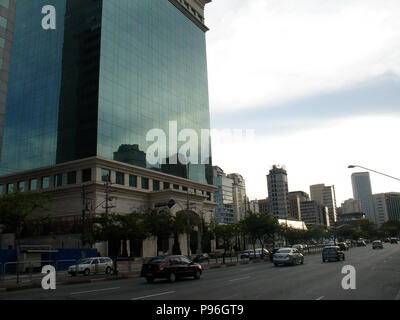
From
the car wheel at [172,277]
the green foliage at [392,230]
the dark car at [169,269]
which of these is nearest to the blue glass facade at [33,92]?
the dark car at [169,269]

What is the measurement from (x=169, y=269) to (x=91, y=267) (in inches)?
583

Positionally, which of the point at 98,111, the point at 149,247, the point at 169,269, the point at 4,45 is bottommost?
the point at 169,269

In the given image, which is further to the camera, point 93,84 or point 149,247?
point 149,247

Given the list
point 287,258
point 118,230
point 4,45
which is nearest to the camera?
point 118,230

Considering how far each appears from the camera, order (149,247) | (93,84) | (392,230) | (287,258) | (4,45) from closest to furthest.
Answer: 1. (287,258)
2. (4,45)
3. (93,84)
4. (149,247)
5. (392,230)

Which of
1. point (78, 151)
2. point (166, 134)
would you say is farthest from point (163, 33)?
point (78, 151)

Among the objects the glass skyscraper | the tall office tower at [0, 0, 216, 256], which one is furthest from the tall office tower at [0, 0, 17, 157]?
the glass skyscraper

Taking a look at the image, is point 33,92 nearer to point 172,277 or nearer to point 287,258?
point 287,258

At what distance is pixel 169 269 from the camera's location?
2323cm

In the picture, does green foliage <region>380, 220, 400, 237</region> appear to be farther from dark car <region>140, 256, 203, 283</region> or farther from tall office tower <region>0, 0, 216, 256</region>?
dark car <region>140, 256, 203, 283</region>

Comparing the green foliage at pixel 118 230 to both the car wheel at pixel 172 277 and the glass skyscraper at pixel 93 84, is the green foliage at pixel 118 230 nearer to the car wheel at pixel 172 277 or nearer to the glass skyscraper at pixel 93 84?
the car wheel at pixel 172 277

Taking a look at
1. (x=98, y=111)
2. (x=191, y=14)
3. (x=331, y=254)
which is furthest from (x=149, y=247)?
(x=191, y=14)
